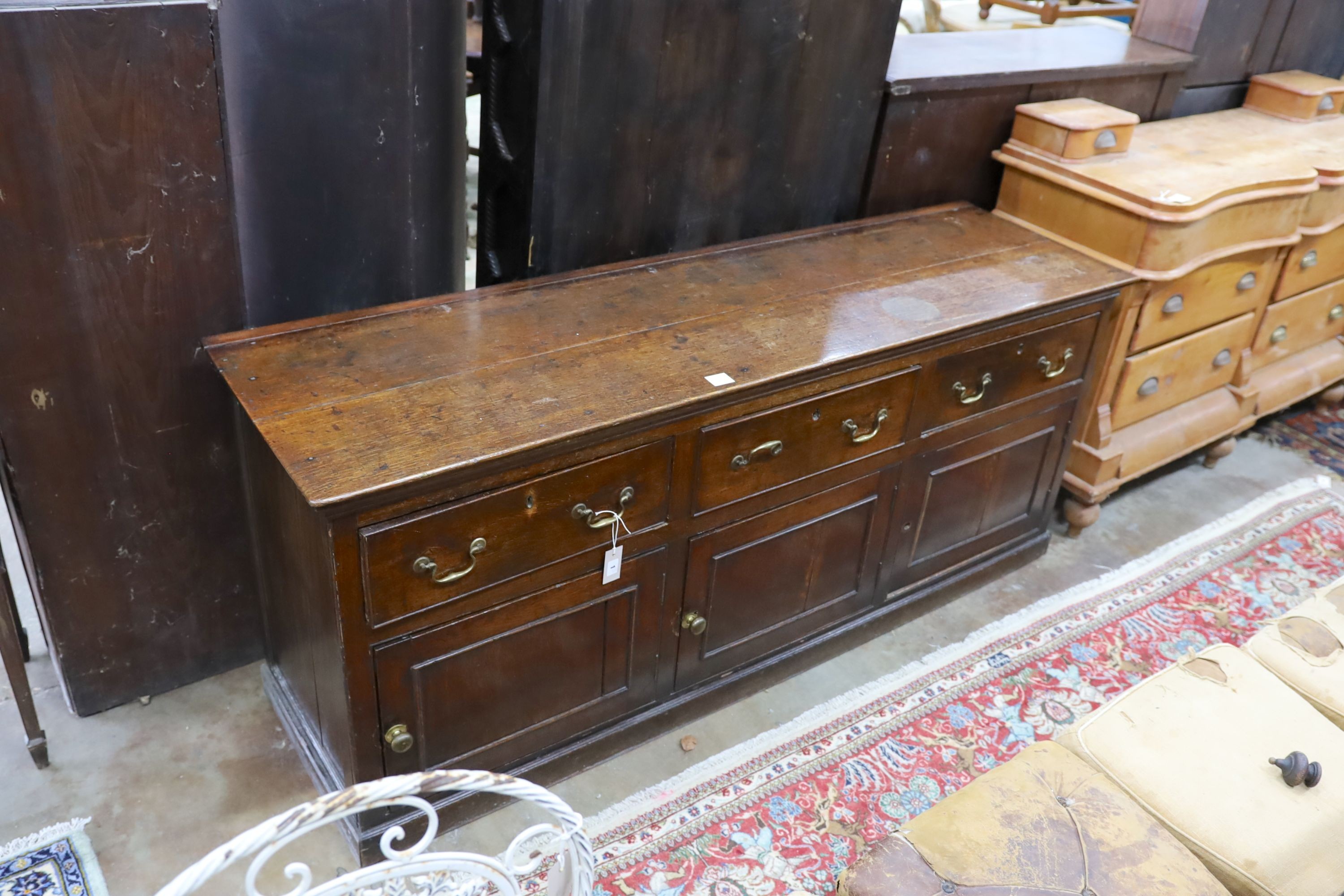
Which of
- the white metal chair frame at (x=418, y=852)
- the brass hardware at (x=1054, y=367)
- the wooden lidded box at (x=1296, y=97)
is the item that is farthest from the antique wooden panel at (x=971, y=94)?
the white metal chair frame at (x=418, y=852)

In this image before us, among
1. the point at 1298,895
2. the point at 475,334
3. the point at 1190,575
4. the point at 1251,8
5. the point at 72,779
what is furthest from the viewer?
the point at 1251,8

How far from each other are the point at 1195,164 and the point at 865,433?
51.0 inches

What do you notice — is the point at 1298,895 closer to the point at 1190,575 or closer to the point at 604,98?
the point at 1190,575

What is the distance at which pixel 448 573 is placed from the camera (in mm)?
1685

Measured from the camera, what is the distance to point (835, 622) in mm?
2453

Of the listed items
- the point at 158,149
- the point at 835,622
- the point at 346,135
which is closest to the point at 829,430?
the point at 835,622

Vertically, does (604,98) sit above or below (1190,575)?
above

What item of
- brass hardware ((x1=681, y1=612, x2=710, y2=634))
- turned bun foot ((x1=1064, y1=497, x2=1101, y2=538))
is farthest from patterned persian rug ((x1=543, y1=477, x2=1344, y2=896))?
brass hardware ((x1=681, y1=612, x2=710, y2=634))

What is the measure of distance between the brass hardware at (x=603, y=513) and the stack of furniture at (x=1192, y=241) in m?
1.42

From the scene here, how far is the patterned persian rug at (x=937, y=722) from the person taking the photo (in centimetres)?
202

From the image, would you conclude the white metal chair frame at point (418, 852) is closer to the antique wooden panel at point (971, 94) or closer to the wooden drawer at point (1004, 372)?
the wooden drawer at point (1004, 372)

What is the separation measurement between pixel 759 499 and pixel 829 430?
0.19m

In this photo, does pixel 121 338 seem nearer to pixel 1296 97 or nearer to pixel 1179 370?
pixel 1179 370

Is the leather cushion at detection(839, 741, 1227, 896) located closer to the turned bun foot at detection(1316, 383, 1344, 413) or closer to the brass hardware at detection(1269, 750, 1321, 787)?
the brass hardware at detection(1269, 750, 1321, 787)
